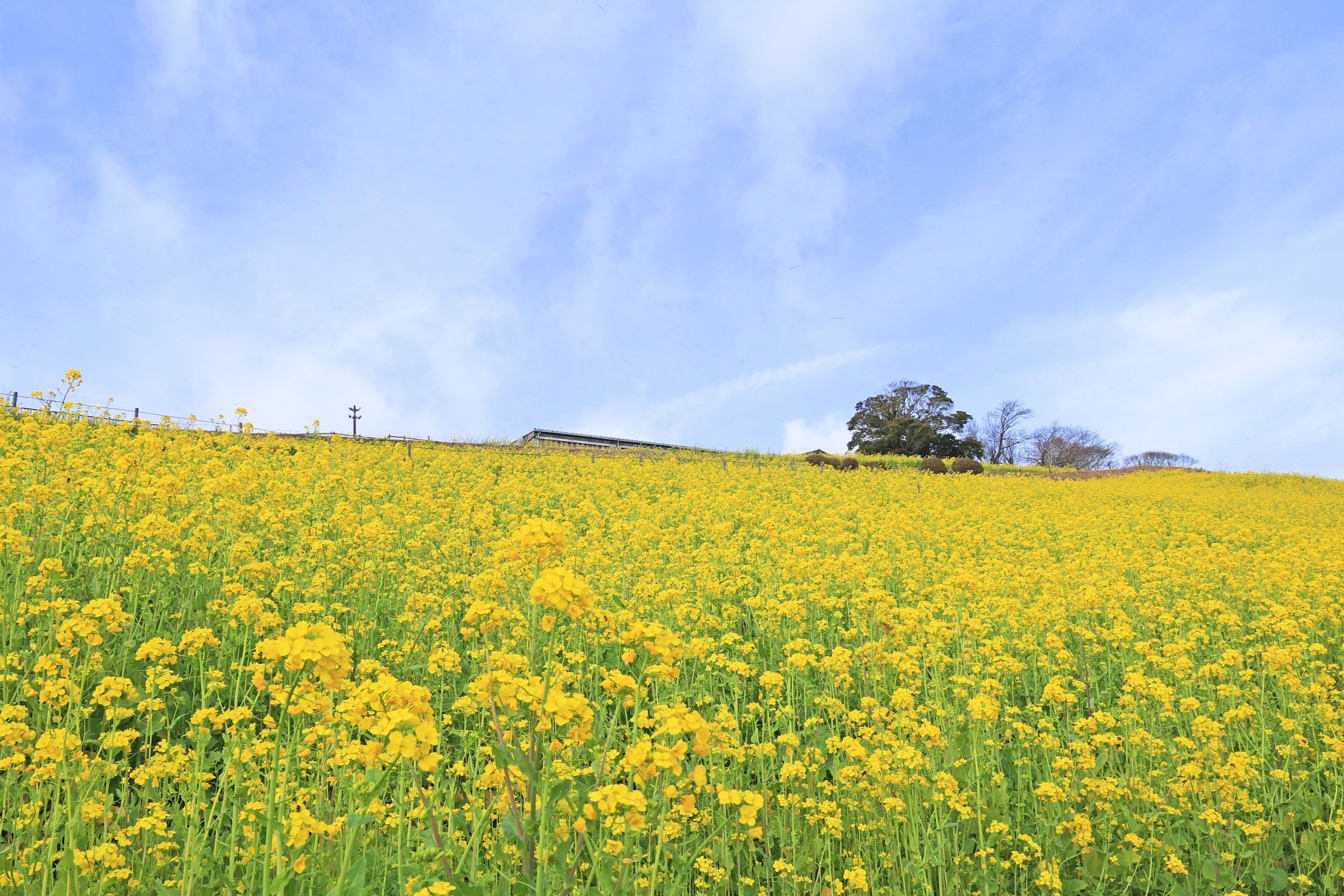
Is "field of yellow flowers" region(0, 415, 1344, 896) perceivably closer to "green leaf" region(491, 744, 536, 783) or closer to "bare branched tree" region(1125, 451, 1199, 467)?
"green leaf" region(491, 744, 536, 783)

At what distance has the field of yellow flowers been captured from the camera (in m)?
2.41

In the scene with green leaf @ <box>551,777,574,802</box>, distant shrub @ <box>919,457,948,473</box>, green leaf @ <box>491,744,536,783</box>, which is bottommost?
green leaf @ <box>551,777,574,802</box>

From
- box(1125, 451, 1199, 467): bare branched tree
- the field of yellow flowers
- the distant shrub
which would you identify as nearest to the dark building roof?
the distant shrub

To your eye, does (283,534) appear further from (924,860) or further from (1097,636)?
(1097,636)

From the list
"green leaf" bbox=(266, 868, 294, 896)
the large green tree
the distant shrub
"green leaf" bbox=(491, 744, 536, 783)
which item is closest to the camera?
"green leaf" bbox=(266, 868, 294, 896)

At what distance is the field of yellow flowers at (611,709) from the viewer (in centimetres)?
241

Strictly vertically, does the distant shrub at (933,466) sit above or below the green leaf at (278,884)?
above

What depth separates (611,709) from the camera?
4848mm

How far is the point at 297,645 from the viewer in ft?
6.29

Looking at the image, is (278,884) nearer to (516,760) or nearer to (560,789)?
(516,760)

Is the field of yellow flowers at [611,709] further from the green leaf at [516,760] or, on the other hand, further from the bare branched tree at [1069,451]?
the bare branched tree at [1069,451]

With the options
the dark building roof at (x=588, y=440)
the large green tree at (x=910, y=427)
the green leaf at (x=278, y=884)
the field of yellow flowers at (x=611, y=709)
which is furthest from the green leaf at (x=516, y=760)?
the large green tree at (x=910, y=427)

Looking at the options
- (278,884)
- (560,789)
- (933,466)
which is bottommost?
(278,884)

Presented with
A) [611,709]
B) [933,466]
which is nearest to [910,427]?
[933,466]
